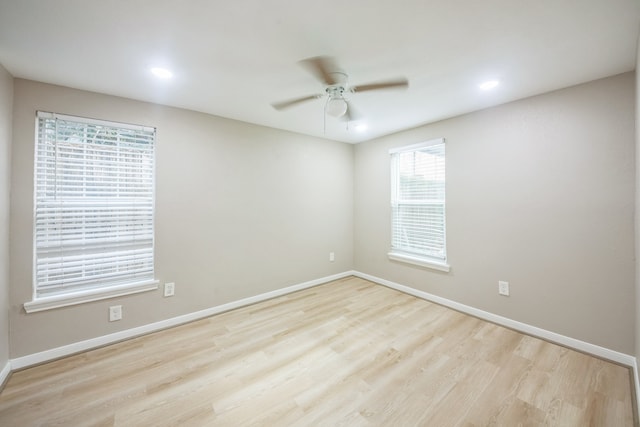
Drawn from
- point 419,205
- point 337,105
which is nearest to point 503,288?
point 419,205

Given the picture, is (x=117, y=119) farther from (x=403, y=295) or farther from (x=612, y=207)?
(x=612, y=207)

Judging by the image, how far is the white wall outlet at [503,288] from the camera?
265 cm

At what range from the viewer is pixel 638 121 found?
173 centimetres

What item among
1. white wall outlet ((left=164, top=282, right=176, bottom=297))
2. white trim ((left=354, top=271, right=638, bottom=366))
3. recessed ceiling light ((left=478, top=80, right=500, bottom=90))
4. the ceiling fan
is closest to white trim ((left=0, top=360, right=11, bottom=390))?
white wall outlet ((left=164, top=282, right=176, bottom=297))

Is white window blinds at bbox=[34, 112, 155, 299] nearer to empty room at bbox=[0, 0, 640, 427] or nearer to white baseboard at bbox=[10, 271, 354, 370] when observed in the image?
empty room at bbox=[0, 0, 640, 427]

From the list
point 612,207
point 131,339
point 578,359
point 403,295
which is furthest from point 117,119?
point 578,359

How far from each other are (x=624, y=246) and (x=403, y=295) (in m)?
2.14

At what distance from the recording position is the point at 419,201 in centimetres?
349

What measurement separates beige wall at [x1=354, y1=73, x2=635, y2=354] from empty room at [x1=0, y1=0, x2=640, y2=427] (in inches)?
0.6

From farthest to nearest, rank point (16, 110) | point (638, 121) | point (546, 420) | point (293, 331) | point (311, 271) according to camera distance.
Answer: point (311, 271) < point (293, 331) < point (16, 110) < point (638, 121) < point (546, 420)

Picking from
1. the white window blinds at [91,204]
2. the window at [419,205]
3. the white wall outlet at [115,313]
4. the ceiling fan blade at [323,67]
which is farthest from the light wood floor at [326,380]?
the ceiling fan blade at [323,67]

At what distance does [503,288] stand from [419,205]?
52.7 inches

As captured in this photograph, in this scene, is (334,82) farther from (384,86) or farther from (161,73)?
(161,73)

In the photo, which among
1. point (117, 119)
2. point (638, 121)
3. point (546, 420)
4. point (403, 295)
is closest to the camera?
point (546, 420)
